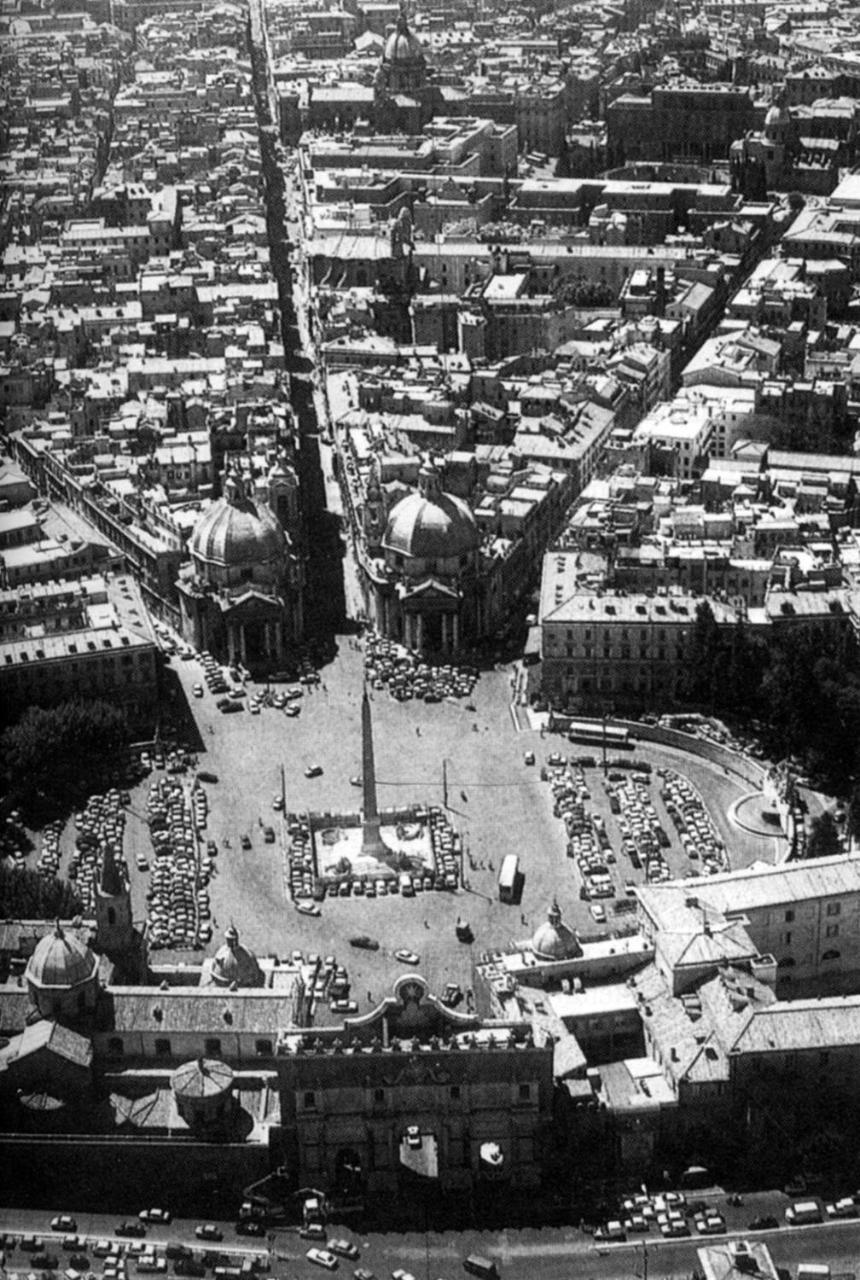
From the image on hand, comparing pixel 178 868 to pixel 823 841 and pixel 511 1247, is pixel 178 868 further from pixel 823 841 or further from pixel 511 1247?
pixel 823 841

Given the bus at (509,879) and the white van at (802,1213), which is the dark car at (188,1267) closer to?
the white van at (802,1213)

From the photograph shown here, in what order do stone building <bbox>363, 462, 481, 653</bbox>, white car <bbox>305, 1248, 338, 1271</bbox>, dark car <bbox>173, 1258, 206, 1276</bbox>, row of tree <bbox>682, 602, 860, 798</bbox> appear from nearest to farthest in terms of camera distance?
dark car <bbox>173, 1258, 206, 1276</bbox> < white car <bbox>305, 1248, 338, 1271</bbox> < row of tree <bbox>682, 602, 860, 798</bbox> < stone building <bbox>363, 462, 481, 653</bbox>

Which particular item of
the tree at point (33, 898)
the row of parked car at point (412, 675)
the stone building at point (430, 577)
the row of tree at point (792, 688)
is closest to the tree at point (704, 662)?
the row of tree at point (792, 688)

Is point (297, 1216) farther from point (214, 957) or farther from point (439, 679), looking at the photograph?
point (439, 679)

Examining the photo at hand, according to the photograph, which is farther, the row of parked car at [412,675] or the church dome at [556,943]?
the row of parked car at [412,675]

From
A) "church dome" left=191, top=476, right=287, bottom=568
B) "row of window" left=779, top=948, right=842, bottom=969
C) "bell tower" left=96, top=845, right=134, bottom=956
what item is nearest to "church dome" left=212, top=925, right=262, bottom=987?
"bell tower" left=96, top=845, right=134, bottom=956

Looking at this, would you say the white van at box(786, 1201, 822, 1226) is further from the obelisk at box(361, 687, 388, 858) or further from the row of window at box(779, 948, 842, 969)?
the obelisk at box(361, 687, 388, 858)
